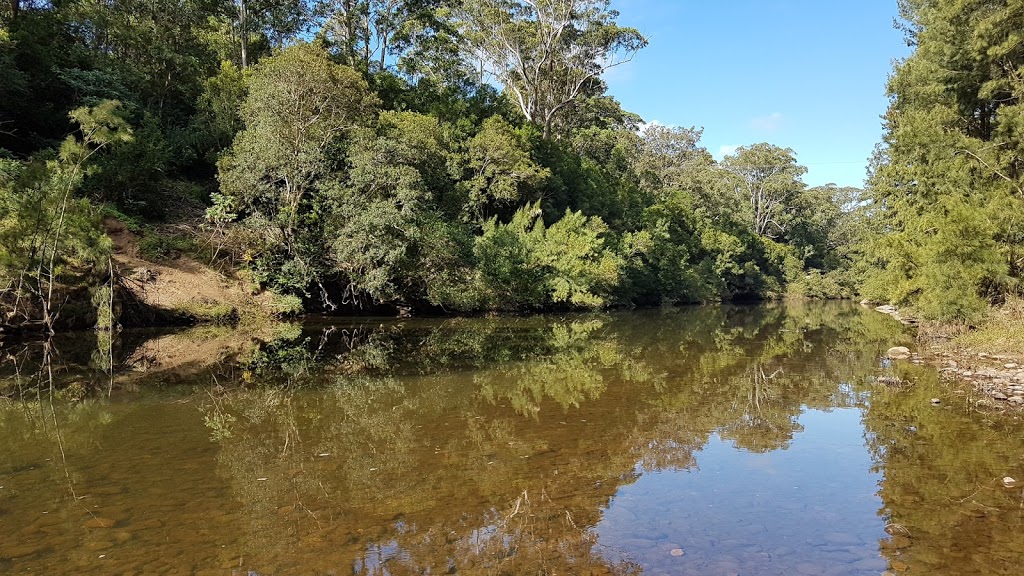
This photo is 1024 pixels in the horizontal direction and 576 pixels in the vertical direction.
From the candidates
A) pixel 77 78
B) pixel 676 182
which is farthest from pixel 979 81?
pixel 676 182

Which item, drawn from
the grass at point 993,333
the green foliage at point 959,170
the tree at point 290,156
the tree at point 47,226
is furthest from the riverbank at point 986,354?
the tree at point 47,226

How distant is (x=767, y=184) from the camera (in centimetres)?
6122

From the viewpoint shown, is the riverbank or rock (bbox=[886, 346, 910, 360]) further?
rock (bbox=[886, 346, 910, 360])

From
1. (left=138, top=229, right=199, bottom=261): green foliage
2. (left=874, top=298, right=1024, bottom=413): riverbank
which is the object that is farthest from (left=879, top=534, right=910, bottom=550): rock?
(left=138, top=229, right=199, bottom=261): green foliage

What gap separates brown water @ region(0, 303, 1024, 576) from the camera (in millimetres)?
4312

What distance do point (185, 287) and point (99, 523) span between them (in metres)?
17.1

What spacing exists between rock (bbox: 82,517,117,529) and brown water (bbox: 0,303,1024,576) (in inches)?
1.2

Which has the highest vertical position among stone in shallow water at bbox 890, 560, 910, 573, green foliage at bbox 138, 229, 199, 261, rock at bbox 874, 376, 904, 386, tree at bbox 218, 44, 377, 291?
tree at bbox 218, 44, 377, 291

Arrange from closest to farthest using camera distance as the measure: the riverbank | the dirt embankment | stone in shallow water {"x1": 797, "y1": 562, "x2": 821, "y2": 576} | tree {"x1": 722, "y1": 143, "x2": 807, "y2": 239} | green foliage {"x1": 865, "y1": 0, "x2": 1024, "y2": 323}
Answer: stone in shallow water {"x1": 797, "y1": 562, "x2": 821, "y2": 576} < the riverbank < green foliage {"x1": 865, "y1": 0, "x2": 1024, "y2": 323} < the dirt embankment < tree {"x1": 722, "y1": 143, "x2": 807, "y2": 239}

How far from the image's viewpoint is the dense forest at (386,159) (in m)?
16.2

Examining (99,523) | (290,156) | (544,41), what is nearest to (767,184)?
(544,41)

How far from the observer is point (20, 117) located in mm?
23000

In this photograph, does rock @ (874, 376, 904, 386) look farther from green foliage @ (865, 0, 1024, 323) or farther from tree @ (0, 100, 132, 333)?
tree @ (0, 100, 132, 333)

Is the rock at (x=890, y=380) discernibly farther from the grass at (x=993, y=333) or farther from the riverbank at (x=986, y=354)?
the grass at (x=993, y=333)
